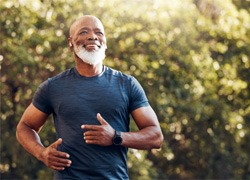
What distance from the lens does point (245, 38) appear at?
13.5 meters

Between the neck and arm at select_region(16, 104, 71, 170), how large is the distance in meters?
0.29

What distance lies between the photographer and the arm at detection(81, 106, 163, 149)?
3.82 meters

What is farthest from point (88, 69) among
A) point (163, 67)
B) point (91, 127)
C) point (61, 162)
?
point (163, 67)

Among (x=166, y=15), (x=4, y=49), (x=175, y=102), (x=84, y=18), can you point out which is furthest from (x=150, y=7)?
(x=84, y=18)

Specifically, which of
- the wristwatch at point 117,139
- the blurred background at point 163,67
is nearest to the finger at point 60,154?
the wristwatch at point 117,139

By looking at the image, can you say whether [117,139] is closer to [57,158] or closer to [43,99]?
[57,158]

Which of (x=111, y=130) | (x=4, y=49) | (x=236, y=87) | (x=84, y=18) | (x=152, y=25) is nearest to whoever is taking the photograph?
(x=111, y=130)

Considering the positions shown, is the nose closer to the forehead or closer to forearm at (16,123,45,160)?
the forehead

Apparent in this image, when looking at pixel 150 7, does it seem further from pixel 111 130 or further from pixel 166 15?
pixel 111 130

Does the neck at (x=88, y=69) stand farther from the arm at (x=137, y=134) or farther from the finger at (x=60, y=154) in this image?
the finger at (x=60, y=154)

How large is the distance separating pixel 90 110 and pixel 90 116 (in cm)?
3

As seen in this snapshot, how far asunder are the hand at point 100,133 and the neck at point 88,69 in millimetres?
315

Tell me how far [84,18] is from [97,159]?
0.74 meters

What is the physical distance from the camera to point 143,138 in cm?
398
